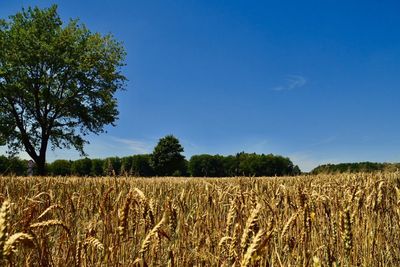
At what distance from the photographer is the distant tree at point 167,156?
75250mm

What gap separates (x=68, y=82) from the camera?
3588cm

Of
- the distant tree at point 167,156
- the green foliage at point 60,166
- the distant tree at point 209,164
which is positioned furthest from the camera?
the green foliage at point 60,166

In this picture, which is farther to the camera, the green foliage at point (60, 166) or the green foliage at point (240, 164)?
the green foliage at point (60, 166)

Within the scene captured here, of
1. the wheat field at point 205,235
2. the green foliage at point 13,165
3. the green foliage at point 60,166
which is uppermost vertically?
the green foliage at point 60,166

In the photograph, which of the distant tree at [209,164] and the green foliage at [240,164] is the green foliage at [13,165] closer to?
the distant tree at [209,164]

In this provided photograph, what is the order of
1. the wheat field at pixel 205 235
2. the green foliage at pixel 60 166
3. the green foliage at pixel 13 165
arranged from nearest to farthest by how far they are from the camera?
the wheat field at pixel 205 235
the green foliage at pixel 13 165
the green foliage at pixel 60 166

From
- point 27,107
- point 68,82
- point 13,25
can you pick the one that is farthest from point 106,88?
point 13,25

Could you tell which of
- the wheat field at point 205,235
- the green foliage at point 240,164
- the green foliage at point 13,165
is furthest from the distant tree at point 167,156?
the wheat field at point 205,235

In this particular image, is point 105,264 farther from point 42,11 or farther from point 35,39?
point 42,11

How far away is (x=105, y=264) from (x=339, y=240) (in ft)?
7.93

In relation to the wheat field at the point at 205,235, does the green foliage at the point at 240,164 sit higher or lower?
higher

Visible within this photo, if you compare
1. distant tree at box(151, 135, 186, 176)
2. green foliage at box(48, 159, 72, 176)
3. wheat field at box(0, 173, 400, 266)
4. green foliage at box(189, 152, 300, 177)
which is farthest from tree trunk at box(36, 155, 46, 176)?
green foliage at box(48, 159, 72, 176)

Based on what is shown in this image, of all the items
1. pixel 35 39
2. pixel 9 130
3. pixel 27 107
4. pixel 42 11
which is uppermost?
pixel 42 11

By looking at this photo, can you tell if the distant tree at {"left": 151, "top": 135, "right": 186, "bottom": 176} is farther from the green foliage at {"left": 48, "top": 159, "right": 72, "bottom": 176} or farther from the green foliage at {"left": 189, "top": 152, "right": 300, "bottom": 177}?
the green foliage at {"left": 48, "top": 159, "right": 72, "bottom": 176}
